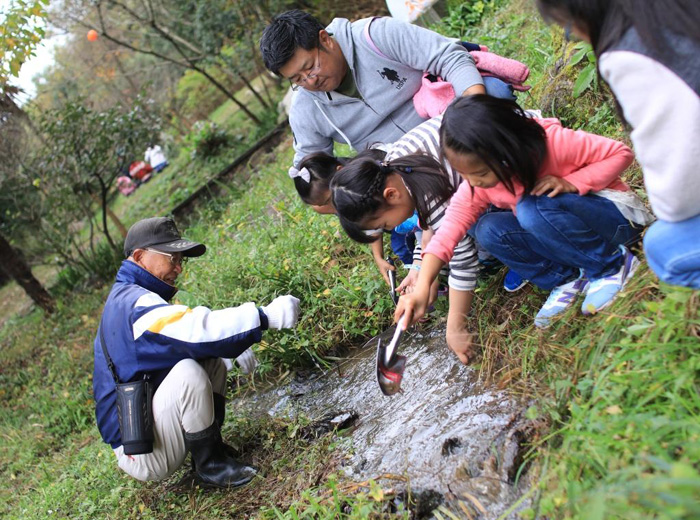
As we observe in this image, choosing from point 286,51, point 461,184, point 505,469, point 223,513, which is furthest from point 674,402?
point 286,51

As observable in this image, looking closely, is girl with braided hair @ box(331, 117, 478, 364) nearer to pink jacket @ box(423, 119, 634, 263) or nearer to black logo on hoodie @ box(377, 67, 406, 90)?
pink jacket @ box(423, 119, 634, 263)

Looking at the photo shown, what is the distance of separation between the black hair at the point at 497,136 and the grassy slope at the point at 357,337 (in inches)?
24.1

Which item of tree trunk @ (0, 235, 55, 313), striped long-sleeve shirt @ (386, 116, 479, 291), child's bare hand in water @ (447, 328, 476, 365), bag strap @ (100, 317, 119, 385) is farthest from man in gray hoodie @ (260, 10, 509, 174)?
tree trunk @ (0, 235, 55, 313)

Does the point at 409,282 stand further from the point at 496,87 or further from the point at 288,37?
the point at 288,37

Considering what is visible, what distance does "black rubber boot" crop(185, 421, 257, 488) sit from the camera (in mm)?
2984

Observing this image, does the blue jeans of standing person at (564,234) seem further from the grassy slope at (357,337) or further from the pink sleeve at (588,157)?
the grassy slope at (357,337)

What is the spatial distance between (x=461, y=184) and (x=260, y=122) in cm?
916

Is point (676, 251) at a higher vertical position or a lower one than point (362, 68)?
lower

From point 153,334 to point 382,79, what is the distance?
1.75 m

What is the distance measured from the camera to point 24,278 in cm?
898

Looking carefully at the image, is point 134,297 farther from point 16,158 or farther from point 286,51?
point 16,158

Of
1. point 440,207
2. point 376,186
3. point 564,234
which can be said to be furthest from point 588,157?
point 376,186

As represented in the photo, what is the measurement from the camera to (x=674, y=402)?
67.7 inches

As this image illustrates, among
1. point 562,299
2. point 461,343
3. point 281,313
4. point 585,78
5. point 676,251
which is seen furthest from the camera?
point 585,78
